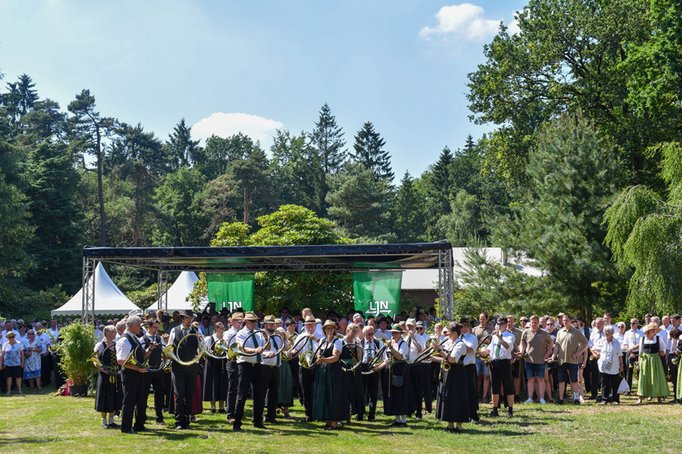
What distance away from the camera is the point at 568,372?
53.8 ft

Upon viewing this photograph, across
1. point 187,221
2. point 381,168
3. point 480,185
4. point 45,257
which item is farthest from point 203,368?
point 381,168

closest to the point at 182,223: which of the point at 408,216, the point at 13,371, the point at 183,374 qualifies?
the point at 408,216

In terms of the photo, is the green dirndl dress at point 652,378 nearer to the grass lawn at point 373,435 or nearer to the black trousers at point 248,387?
the grass lawn at point 373,435

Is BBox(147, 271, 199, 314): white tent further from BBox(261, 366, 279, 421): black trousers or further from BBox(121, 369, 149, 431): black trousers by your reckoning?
BBox(121, 369, 149, 431): black trousers

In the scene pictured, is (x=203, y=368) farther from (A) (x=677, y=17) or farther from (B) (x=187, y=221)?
(B) (x=187, y=221)

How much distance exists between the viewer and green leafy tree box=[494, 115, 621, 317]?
84.0ft

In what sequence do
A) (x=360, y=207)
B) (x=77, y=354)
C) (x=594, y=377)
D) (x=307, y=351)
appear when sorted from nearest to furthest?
(x=307, y=351) → (x=594, y=377) → (x=77, y=354) → (x=360, y=207)

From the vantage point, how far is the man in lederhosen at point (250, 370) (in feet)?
41.0

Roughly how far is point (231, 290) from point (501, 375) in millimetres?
12405

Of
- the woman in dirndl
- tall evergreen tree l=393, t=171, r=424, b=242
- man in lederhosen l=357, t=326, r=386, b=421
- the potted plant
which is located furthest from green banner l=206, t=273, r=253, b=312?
tall evergreen tree l=393, t=171, r=424, b=242

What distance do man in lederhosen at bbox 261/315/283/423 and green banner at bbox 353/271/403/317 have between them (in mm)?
8693

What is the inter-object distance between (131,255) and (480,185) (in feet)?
193

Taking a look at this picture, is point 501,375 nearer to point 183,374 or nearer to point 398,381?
point 398,381

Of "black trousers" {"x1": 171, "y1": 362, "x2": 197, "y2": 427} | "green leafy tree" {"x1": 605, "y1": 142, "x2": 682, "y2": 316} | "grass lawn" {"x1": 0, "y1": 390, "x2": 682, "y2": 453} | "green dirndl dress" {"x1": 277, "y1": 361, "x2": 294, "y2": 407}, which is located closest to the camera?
"grass lawn" {"x1": 0, "y1": 390, "x2": 682, "y2": 453}
